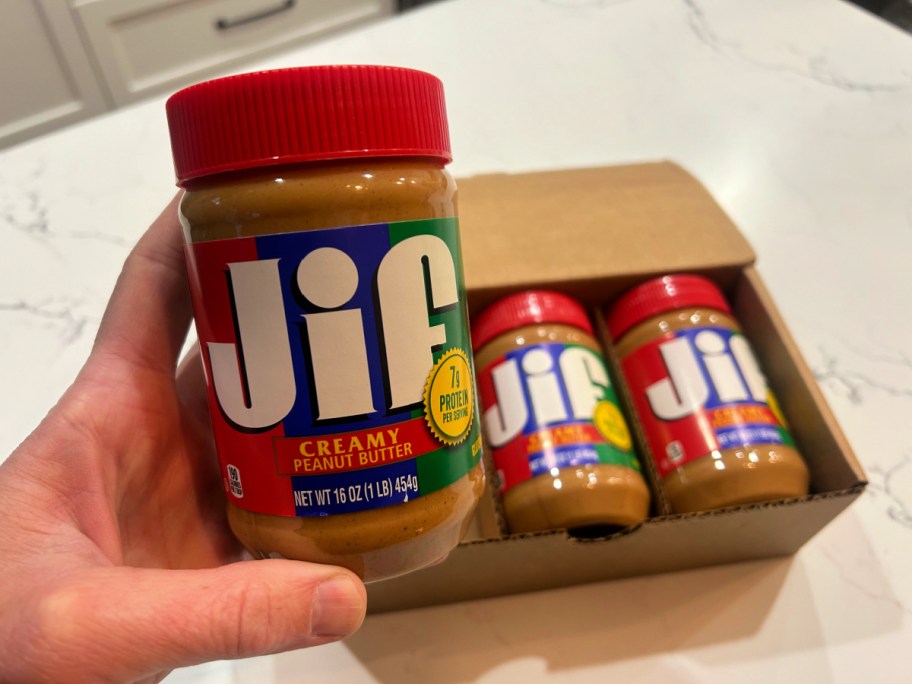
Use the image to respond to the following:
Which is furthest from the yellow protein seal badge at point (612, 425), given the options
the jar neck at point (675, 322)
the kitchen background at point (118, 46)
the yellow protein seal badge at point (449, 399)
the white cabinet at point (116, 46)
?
the white cabinet at point (116, 46)

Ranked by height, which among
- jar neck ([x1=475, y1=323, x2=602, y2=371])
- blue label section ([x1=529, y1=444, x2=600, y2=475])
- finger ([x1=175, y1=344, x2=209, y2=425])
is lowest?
blue label section ([x1=529, y1=444, x2=600, y2=475])

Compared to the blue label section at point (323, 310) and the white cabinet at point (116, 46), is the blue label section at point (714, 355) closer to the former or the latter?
the blue label section at point (323, 310)

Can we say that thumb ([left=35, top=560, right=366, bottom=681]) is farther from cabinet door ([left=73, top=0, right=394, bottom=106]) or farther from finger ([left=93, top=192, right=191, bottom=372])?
cabinet door ([left=73, top=0, right=394, bottom=106])

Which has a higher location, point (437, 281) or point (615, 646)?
point (437, 281)

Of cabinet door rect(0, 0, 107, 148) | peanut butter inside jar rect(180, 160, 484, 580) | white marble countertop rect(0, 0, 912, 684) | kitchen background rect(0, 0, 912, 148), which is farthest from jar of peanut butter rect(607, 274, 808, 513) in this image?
cabinet door rect(0, 0, 107, 148)

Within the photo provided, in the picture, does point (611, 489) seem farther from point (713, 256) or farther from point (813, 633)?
point (713, 256)

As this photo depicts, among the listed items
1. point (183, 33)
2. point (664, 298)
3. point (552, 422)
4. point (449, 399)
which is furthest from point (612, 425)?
point (183, 33)

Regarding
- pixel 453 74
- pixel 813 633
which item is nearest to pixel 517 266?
pixel 813 633
